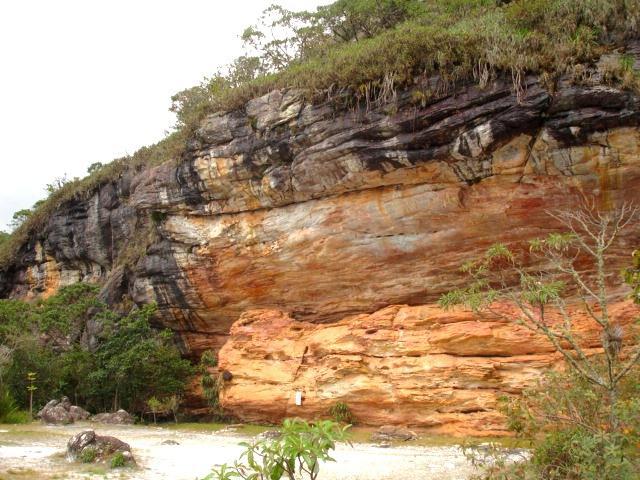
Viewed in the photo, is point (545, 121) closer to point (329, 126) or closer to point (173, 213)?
point (329, 126)

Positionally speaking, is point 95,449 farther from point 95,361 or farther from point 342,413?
point 95,361

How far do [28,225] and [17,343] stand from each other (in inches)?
477

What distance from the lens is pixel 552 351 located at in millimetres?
12977

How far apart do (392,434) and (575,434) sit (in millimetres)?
7597

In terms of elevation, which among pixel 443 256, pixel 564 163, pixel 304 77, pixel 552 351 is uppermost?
pixel 304 77

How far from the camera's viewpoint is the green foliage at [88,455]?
380 inches

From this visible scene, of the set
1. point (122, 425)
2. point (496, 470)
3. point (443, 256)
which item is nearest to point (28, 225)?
point (122, 425)

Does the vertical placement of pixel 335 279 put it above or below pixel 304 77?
below

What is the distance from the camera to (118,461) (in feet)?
30.5

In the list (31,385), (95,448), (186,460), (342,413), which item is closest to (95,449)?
(95,448)

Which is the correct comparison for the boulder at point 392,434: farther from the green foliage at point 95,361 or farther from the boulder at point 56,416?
the boulder at point 56,416

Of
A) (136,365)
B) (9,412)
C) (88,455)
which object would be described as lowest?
(9,412)

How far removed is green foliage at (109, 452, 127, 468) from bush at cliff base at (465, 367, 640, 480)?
5.84 meters

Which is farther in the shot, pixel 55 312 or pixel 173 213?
pixel 55 312
